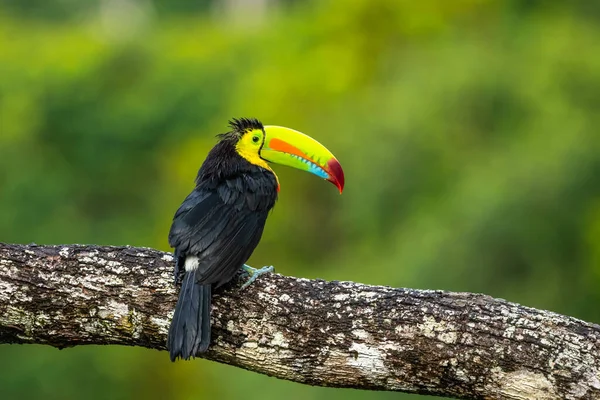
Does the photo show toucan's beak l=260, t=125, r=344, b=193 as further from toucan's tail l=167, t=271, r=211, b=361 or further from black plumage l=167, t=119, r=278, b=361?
toucan's tail l=167, t=271, r=211, b=361

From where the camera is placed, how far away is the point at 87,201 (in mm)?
25797

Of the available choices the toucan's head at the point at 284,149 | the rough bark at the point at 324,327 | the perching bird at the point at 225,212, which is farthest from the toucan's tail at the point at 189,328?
the toucan's head at the point at 284,149

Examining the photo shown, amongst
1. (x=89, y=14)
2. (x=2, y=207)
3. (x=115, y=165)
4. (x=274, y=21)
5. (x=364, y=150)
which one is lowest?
(x=364, y=150)

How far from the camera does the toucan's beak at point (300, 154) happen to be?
214 inches

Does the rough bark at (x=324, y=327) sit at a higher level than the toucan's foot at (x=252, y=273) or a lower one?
lower

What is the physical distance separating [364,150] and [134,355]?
7708 mm

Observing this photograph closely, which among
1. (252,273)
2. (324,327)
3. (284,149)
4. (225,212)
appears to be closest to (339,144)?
(284,149)

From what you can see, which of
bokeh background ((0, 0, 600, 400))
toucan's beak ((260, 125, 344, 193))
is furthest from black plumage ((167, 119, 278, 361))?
bokeh background ((0, 0, 600, 400))

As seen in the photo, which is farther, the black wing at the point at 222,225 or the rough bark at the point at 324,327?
the black wing at the point at 222,225

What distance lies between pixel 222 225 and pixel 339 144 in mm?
12248

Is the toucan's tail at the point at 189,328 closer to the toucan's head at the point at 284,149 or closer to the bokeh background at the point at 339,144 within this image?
the toucan's head at the point at 284,149

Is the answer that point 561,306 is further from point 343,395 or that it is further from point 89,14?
point 89,14

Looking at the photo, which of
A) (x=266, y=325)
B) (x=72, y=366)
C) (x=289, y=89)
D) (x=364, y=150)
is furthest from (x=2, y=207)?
(x=266, y=325)

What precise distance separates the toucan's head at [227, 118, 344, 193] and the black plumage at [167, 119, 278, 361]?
0.07 feet
